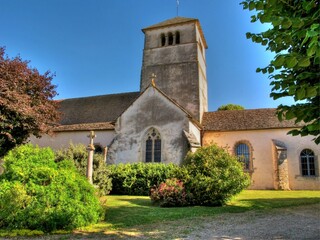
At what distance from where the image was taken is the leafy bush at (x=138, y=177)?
1519 centimetres

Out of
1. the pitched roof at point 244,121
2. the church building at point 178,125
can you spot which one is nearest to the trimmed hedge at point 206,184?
the church building at point 178,125

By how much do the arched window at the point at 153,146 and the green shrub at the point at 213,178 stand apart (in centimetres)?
612

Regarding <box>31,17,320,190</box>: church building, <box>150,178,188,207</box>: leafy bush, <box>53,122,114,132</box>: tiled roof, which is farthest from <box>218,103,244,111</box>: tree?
<box>150,178,188,207</box>: leafy bush

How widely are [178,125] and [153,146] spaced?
2366 mm

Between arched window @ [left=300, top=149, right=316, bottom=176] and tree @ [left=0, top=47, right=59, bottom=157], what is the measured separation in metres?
19.0

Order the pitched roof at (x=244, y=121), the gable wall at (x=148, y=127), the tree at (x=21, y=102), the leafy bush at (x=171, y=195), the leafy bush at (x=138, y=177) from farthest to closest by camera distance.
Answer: the pitched roof at (x=244, y=121)
the gable wall at (x=148, y=127)
the leafy bush at (x=138, y=177)
the tree at (x=21, y=102)
the leafy bush at (x=171, y=195)

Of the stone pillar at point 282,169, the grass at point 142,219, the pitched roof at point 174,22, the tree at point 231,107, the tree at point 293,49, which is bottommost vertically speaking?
the grass at point 142,219

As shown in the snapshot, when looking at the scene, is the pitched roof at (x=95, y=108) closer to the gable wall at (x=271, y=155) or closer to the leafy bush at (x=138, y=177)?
the leafy bush at (x=138, y=177)

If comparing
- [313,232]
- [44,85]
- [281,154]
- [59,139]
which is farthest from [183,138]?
[59,139]

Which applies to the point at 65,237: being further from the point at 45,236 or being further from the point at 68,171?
the point at 68,171

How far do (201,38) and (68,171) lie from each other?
79.4 feet

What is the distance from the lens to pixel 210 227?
7328mm

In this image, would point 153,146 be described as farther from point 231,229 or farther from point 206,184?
point 231,229

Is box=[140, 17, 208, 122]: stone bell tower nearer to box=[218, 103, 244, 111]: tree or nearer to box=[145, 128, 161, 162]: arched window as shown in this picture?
box=[145, 128, 161, 162]: arched window
